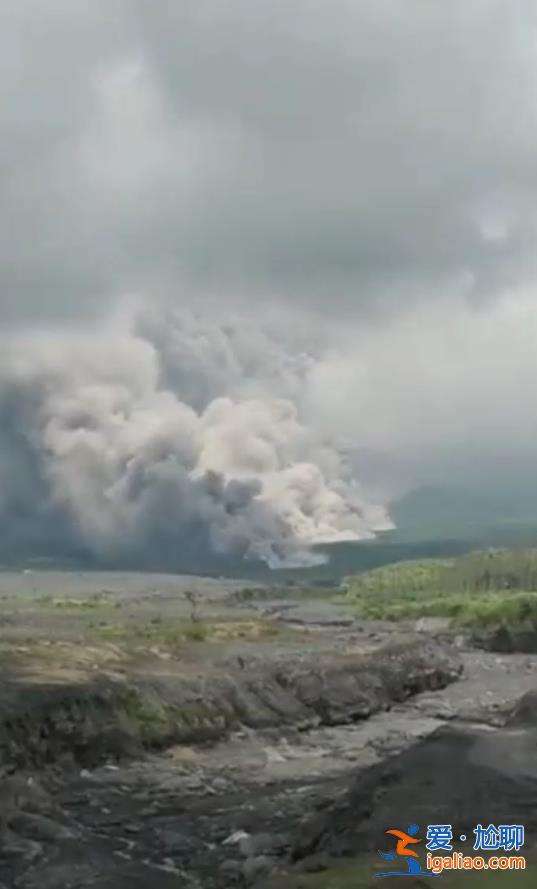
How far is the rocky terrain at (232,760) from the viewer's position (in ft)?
61.7

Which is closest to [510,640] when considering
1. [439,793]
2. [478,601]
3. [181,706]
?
[478,601]

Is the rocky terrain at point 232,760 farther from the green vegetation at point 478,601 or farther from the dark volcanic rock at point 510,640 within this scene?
the green vegetation at point 478,601

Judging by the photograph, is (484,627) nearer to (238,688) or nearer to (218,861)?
(238,688)

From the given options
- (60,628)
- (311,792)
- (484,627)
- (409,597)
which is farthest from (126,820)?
(409,597)

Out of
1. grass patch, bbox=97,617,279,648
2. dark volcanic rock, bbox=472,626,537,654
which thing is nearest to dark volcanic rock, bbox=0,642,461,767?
grass patch, bbox=97,617,279,648

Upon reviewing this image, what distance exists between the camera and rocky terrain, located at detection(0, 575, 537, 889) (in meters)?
18.8

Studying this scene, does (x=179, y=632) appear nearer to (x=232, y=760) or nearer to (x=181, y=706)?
(x=181, y=706)

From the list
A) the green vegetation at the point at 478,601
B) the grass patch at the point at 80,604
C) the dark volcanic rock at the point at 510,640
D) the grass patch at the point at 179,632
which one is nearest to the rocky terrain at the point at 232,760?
the grass patch at the point at 179,632

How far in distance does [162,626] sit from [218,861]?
305 ft

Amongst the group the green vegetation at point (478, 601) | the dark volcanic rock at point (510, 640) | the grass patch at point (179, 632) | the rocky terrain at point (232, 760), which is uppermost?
the green vegetation at point (478, 601)

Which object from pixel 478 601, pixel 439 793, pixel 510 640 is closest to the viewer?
pixel 439 793

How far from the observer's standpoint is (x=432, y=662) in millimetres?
66438

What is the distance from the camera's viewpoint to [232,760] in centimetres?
3403

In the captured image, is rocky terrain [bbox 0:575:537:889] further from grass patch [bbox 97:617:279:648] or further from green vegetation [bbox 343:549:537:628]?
green vegetation [bbox 343:549:537:628]
